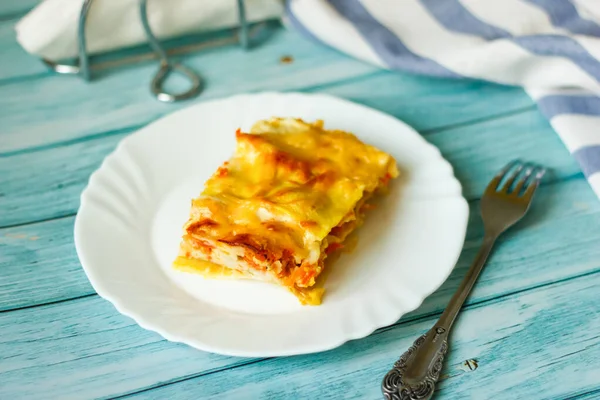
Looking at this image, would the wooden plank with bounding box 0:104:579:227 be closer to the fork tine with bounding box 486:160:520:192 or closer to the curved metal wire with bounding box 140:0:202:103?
the fork tine with bounding box 486:160:520:192

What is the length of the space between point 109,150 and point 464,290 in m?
1.11

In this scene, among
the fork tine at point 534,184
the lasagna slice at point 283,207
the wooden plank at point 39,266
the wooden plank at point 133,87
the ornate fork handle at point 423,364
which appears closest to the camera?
the ornate fork handle at point 423,364

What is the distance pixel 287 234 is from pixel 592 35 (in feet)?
4.04

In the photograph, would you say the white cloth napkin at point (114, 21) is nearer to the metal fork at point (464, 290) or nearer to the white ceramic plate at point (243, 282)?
the white ceramic plate at point (243, 282)

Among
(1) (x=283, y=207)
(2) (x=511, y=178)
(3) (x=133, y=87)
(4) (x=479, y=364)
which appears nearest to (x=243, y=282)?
(1) (x=283, y=207)

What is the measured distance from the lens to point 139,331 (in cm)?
156

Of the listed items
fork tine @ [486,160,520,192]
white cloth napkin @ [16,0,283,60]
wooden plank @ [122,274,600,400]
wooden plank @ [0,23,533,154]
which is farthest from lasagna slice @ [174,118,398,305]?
white cloth napkin @ [16,0,283,60]

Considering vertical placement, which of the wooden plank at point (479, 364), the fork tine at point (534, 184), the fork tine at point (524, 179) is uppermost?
the fork tine at point (534, 184)

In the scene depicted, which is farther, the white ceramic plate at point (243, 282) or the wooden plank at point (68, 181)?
the wooden plank at point (68, 181)

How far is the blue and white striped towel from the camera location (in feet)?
6.72

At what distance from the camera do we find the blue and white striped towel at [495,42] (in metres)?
2.05

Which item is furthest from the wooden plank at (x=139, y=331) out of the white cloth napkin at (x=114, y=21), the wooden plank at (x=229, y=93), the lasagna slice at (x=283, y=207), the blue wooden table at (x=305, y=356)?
the white cloth napkin at (x=114, y=21)

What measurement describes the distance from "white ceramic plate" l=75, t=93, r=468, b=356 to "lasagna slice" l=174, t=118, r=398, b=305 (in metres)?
0.06

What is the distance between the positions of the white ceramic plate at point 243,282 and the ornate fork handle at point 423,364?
71mm
